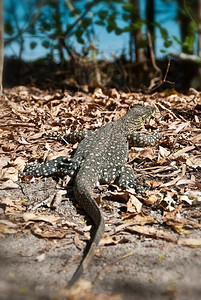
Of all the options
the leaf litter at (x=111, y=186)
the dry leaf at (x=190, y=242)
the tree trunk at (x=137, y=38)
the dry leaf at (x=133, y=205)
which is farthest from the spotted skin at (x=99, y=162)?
the tree trunk at (x=137, y=38)

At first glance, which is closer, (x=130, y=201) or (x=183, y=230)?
(x=183, y=230)

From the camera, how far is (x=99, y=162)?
5516 millimetres

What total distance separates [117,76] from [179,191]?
860 cm

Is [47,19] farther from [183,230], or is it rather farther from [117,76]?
[183,230]

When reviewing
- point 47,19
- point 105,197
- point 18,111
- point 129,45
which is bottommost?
point 105,197

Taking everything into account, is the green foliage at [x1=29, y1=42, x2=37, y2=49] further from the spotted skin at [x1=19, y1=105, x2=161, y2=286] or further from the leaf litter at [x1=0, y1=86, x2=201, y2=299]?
the spotted skin at [x1=19, y1=105, x2=161, y2=286]

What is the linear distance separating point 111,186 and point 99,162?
1.54 feet

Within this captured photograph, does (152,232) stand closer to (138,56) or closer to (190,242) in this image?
(190,242)

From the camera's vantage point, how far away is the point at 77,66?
38.2 ft

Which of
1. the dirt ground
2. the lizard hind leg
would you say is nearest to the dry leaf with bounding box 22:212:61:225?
the dirt ground

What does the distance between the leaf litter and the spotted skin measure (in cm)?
18

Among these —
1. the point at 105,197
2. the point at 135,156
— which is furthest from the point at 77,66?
the point at 105,197

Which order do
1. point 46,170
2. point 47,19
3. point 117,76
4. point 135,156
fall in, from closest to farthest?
point 46,170, point 135,156, point 47,19, point 117,76

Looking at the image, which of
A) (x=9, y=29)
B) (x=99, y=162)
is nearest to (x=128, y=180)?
(x=99, y=162)
